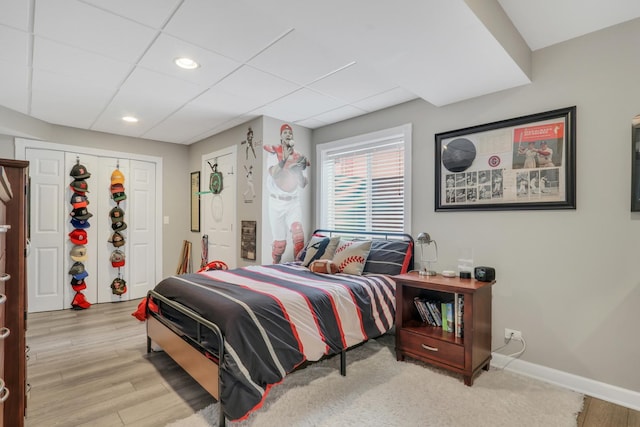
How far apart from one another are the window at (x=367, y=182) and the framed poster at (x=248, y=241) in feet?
2.81

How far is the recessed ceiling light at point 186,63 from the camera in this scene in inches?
99.1

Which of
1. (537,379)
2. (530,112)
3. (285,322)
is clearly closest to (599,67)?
(530,112)

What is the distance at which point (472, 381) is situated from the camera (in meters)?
2.32

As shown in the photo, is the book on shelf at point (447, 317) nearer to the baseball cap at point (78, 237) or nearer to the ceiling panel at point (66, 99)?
the ceiling panel at point (66, 99)

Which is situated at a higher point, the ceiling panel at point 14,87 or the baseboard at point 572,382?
the ceiling panel at point 14,87

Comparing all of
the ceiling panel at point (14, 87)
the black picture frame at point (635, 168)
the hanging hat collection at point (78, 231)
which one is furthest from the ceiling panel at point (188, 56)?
the black picture frame at point (635, 168)

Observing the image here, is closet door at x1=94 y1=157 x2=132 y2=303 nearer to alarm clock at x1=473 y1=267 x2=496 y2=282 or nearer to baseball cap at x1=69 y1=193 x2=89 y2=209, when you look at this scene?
baseball cap at x1=69 y1=193 x2=89 y2=209

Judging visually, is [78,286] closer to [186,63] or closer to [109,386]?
[109,386]

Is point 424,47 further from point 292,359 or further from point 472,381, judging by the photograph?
point 472,381

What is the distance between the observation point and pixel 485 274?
2535 mm

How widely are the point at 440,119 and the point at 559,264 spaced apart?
1535 millimetres

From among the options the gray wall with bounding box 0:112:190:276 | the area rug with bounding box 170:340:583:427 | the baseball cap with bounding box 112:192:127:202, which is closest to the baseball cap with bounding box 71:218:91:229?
the baseball cap with bounding box 112:192:127:202

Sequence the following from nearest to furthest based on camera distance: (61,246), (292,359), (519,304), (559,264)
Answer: (292,359) → (559,264) → (519,304) → (61,246)

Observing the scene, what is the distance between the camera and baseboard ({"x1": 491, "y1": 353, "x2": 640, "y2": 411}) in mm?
2074
